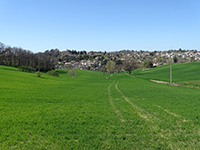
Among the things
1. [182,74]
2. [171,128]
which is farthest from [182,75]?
[171,128]

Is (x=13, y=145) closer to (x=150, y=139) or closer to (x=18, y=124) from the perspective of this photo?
(x=18, y=124)

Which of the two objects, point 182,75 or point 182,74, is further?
point 182,74

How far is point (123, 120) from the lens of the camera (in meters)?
15.5

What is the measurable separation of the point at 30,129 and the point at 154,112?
1332cm

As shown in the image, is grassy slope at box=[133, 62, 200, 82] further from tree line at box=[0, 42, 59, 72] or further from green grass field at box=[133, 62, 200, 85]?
tree line at box=[0, 42, 59, 72]

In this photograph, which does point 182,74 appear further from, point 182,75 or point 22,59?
point 22,59

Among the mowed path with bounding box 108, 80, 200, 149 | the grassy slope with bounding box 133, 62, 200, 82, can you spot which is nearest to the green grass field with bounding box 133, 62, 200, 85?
the grassy slope with bounding box 133, 62, 200, 82

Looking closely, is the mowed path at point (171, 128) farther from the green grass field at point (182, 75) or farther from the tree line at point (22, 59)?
the tree line at point (22, 59)

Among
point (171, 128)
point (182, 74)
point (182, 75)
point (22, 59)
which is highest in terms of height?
point (22, 59)

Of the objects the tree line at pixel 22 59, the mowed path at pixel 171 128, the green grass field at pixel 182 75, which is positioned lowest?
the mowed path at pixel 171 128

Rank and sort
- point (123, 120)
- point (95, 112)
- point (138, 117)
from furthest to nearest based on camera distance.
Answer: point (95, 112)
point (138, 117)
point (123, 120)

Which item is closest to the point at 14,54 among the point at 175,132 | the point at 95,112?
the point at 95,112

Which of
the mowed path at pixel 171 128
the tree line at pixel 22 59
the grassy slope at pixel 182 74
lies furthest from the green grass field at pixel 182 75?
the tree line at pixel 22 59

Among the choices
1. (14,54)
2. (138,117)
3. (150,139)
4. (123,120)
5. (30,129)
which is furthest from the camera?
(14,54)
